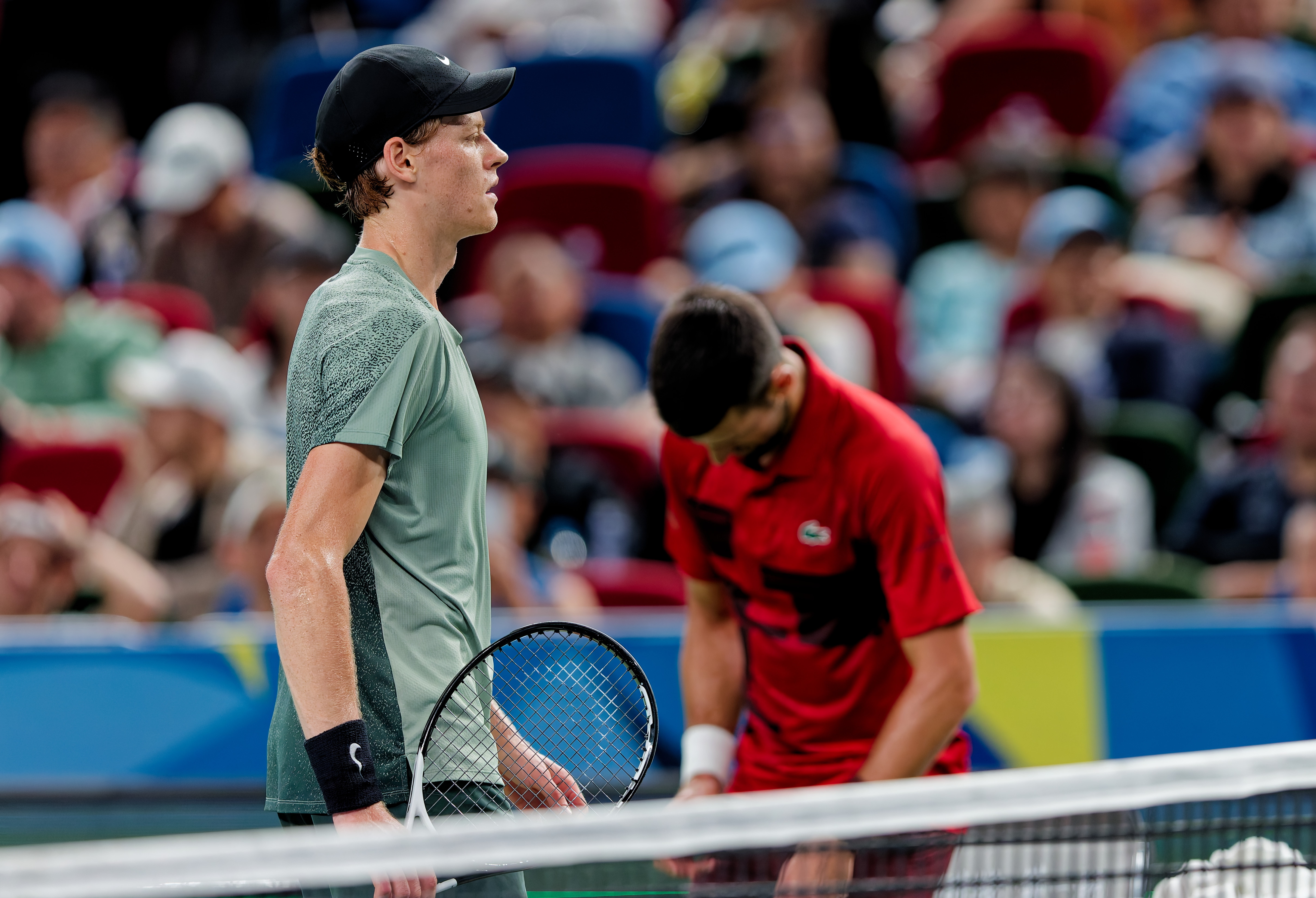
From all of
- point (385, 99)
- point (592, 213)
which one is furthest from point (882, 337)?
point (385, 99)

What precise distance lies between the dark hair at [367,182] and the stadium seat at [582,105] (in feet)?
19.6

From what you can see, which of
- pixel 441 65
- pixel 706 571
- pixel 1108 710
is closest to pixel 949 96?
pixel 1108 710

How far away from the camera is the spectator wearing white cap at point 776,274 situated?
20.2 ft

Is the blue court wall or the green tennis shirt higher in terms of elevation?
the green tennis shirt

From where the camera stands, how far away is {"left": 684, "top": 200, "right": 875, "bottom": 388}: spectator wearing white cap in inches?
243

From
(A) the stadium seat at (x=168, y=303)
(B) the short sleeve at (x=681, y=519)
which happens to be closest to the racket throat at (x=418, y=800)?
(B) the short sleeve at (x=681, y=519)

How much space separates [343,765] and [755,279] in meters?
4.99

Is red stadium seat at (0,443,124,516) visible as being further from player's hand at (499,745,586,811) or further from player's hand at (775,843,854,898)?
player's hand at (775,843,854,898)

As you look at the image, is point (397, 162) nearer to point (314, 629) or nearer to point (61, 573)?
point (314, 629)

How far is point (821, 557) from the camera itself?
3.01 metres

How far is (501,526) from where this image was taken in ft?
17.4

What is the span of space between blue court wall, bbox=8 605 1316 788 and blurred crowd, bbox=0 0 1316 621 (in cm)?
46

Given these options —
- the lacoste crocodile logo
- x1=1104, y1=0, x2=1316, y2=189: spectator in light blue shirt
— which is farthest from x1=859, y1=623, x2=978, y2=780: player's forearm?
x1=1104, y1=0, x2=1316, y2=189: spectator in light blue shirt

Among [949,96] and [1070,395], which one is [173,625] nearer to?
[1070,395]
